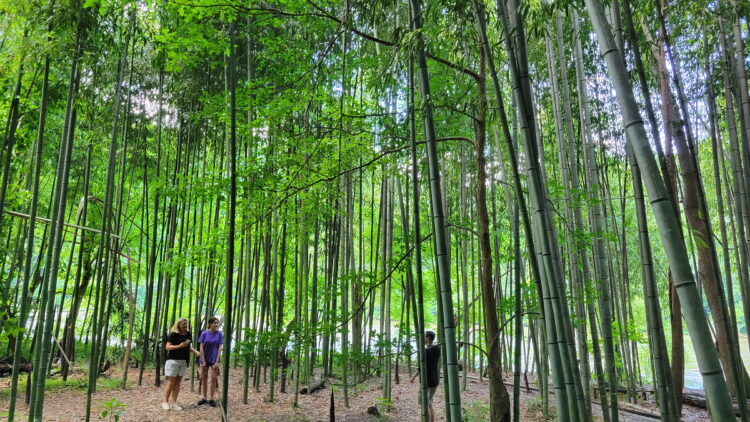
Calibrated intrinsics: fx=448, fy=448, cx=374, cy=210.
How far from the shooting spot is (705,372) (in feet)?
3.17

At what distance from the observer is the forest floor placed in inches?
190

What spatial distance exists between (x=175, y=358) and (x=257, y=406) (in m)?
1.13

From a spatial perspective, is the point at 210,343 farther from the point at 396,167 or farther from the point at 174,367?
the point at 396,167

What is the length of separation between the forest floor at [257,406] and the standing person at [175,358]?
0.17 meters

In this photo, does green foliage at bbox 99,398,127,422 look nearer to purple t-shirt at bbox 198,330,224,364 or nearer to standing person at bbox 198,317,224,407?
standing person at bbox 198,317,224,407

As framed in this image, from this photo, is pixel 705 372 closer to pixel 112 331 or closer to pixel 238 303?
pixel 238 303

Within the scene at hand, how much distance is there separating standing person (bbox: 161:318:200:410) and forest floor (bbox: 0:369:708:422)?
0.17m

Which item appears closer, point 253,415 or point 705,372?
point 705,372

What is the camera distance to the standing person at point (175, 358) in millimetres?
4953

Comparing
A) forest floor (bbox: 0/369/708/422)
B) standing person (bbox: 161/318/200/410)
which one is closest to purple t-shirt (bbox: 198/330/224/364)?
standing person (bbox: 161/318/200/410)

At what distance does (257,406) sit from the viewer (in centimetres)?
534

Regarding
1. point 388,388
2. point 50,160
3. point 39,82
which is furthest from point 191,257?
point 50,160

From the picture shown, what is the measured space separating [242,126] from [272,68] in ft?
3.38

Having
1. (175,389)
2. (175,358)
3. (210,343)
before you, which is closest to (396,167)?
(210,343)
